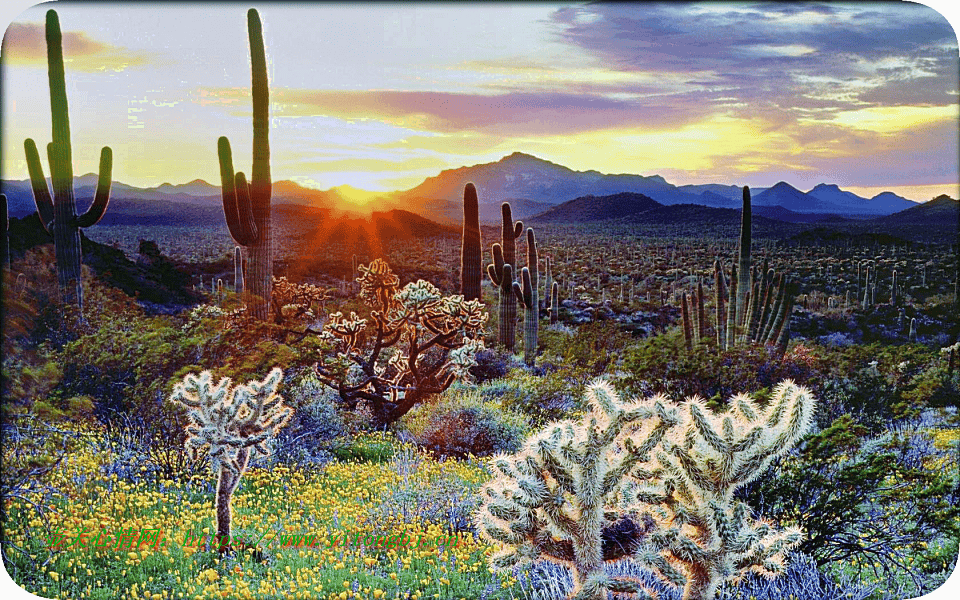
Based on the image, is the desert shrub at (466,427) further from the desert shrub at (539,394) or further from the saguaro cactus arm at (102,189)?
the saguaro cactus arm at (102,189)

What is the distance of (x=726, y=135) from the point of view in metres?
7.58

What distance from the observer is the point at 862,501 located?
21.5 ft

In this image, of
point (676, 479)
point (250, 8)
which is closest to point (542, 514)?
point (676, 479)

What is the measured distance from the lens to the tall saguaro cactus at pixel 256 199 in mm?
7516

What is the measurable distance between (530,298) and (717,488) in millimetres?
3625

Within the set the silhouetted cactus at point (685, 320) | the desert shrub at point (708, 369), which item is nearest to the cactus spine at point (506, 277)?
the desert shrub at point (708, 369)

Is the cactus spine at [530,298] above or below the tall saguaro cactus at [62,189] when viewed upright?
below

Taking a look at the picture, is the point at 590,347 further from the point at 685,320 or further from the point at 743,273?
the point at 743,273

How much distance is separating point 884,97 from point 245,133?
5191 millimetres

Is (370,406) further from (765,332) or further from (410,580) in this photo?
(765,332)

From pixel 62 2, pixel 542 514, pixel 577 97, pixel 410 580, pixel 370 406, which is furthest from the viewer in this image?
pixel 370 406

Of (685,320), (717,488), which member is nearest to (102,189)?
(685,320)

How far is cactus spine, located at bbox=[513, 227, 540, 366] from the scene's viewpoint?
8.70 meters

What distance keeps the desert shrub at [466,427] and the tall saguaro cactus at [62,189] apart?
125 inches
